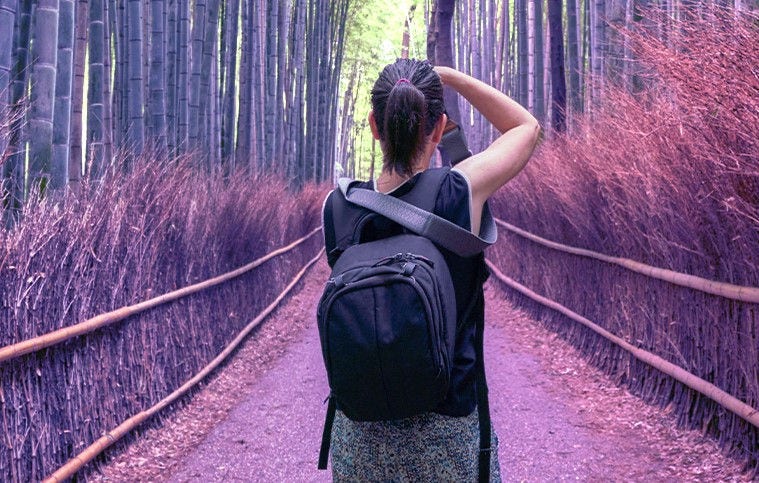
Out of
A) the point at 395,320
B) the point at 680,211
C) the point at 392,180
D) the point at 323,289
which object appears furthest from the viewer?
the point at 323,289

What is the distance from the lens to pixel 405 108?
1.52 m

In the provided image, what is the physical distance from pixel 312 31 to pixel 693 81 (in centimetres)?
1366

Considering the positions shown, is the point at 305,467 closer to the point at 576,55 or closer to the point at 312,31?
the point at 576,55

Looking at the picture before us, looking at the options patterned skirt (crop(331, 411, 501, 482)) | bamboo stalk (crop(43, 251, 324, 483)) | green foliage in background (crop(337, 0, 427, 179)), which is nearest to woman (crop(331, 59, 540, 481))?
patterned skirt (crop(331, 411, 501, 482))

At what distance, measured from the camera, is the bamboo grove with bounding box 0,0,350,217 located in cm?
398

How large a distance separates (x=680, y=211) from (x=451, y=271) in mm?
3037

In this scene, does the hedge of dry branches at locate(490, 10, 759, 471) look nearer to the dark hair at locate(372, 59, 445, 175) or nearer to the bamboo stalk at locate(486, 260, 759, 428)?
the bamboo stalk at locate(486, 260, 759, 428)

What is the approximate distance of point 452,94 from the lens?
12797 millimetres

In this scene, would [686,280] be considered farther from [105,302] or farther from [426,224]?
[426,224]

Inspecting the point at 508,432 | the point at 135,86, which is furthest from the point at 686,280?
the point at 135,86

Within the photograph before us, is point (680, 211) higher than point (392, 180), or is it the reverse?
point (392, 180)

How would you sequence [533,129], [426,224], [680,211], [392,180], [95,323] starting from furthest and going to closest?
1. [680,211]
2. [95,323]
3. [533,129]
4. [392,180]
5. [426,224]

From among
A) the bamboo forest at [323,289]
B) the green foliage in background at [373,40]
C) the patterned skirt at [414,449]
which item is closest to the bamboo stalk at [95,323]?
the bamboo forest at [323,289]

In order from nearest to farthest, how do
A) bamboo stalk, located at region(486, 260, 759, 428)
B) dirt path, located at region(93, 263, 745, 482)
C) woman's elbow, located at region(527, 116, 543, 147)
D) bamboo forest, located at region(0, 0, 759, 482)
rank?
1. woman's elbow, located at region(527, 116, 543, 147)
2. bamboo forest, located at region(0, 0, 759, 482)
3. bamboo stalk, located at region(486, 260, 759, 428)
4. dirt path, located at region(93, 263, 745, 482)
